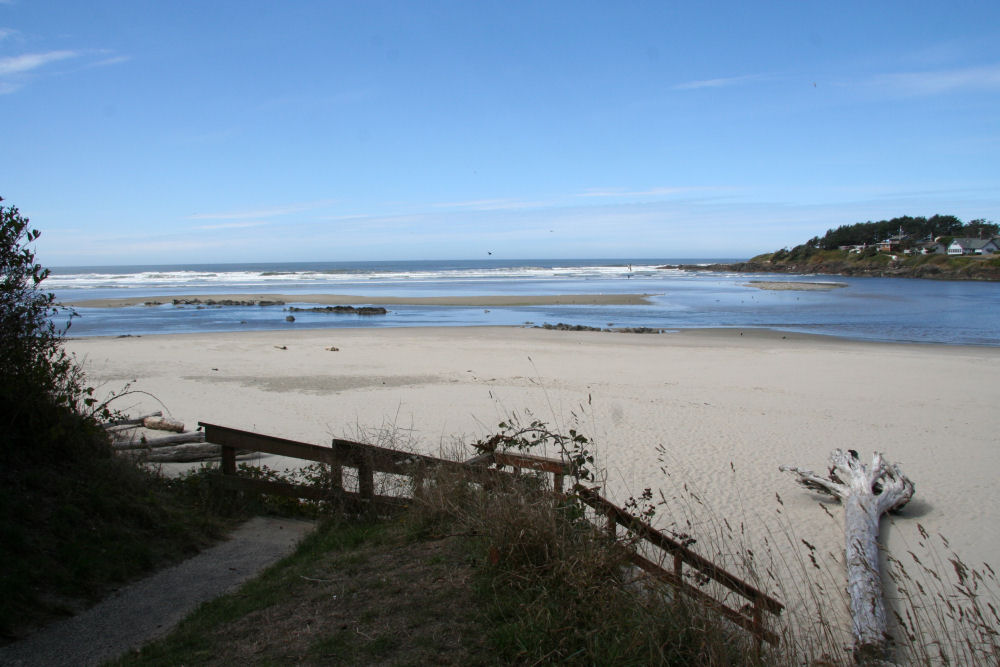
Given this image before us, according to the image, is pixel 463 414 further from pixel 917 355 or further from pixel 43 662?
pixel 917 355

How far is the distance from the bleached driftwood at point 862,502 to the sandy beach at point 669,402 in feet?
0.89

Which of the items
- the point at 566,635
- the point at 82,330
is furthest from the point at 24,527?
the point at 82,330

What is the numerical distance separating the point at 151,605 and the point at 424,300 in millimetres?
45513

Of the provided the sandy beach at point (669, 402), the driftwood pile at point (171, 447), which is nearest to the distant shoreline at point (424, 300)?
the sandy beach at point (669, 402)

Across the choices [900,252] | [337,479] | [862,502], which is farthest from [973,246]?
[337,479]

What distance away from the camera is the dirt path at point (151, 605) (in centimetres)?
397

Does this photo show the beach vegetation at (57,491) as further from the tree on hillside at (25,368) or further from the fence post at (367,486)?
the fence post at (367,486)

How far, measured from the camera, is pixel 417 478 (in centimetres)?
566

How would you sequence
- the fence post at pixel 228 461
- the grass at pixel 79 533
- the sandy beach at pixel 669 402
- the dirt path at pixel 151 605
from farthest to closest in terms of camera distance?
1. the sandy beach at pixel 669 402
2. the fence post at pixel 228 461
3. the grass at pixel 79 533
4. the dirt path at pixel 151 605

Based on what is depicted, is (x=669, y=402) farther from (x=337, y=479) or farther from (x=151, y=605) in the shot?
(x=151, y=605)

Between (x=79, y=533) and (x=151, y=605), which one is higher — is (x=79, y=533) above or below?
above

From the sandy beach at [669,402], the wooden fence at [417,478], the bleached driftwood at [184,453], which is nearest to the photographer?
the wooden fence at [417,478]

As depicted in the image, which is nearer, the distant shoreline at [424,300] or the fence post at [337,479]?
the fence post at [337,479]

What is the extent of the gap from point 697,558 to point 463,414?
900 centimetres
